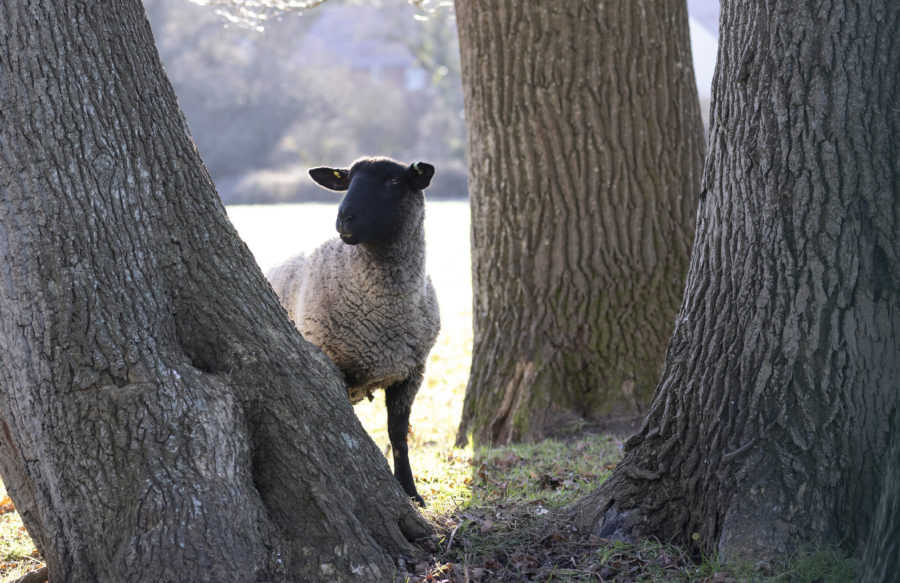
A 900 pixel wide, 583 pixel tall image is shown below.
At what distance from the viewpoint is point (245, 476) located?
3.25 meters

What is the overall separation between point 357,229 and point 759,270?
2.55m

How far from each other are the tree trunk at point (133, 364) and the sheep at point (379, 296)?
72.3 inches

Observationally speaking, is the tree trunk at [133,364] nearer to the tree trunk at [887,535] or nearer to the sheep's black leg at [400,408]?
the tree trunk at [887,535]

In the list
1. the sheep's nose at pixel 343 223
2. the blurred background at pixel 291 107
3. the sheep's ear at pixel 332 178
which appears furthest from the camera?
the blurred background at pixel 291 107

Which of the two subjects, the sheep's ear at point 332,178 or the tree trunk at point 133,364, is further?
the sheep's ear at point 332,178

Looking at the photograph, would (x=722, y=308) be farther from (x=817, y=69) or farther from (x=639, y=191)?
(x=639, y=191)

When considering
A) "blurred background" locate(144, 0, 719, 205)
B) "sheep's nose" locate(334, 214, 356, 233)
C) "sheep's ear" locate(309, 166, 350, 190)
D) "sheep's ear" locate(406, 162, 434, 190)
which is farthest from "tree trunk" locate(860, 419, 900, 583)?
"blurred background" locate(144, 0, 719, 205)

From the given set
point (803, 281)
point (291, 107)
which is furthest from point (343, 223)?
point (291, 107)

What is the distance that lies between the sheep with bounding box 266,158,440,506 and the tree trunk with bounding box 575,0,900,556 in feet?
7.54

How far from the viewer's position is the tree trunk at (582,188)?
20.0ft

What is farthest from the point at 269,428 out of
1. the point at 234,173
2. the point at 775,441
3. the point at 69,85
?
the point at 234,173

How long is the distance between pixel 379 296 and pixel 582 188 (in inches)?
67.4

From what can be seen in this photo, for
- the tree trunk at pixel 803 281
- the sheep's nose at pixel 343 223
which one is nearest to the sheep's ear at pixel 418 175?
the sheep's nose at pixel 343 223

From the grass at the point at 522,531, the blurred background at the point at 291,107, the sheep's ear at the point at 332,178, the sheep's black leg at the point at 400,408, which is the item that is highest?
the blurred background at the point at 291,107
